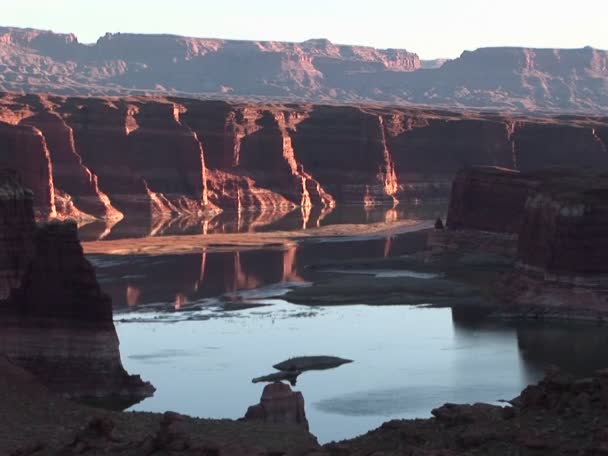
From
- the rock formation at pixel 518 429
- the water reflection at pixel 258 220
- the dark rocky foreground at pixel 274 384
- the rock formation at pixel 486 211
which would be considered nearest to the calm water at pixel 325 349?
the dark rocky foreground at pixel 274 384

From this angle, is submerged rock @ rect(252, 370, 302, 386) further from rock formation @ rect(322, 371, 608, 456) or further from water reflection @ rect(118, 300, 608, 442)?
rock formation @ rect(322, 371, 608, 456)

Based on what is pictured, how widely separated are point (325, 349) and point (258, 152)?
109m

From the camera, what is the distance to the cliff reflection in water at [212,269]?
3524 inches

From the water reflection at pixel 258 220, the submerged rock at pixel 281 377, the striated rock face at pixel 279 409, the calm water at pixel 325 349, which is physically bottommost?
the water reflection at pixel 258 220

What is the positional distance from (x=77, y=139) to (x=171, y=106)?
562 inches

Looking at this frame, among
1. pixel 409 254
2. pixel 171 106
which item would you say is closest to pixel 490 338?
pixel 409 254

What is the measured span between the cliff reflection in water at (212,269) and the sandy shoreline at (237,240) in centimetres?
259

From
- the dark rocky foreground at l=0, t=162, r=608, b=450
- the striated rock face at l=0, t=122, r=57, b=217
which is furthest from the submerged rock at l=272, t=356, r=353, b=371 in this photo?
the striated rock face at l=0, t=122, r=57, b=217

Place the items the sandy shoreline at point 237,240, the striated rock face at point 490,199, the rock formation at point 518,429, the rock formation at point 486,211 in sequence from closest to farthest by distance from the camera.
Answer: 1. the rock formation at point 518,429
2. the striated rock face at point 490,199
3. the rock formation at point 486,211
4. the sandy shoreline at point 237,240

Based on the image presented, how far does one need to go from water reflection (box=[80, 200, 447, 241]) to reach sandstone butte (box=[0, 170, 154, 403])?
74.9m

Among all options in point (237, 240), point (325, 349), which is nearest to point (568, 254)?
point (325, 349)

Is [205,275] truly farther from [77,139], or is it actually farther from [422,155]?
[422,155]

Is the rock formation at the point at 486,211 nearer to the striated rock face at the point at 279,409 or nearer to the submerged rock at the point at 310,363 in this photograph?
the submerged rock at the point at 310,363

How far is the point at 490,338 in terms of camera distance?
232 feet
